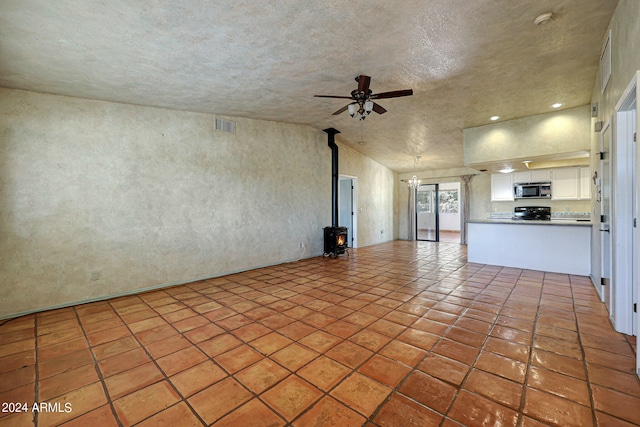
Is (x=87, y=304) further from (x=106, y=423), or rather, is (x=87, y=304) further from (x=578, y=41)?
(x=578, y=41)

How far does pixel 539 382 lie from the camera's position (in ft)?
5.84

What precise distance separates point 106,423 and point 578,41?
5.31 metres

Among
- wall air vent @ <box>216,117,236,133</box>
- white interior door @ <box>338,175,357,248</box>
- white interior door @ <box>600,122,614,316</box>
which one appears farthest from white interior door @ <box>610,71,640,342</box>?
white interior door @ <box>338,175,357,248</box>

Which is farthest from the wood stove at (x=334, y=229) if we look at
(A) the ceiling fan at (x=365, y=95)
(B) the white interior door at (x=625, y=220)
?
(B) the white interior door at (x=625, y=220)

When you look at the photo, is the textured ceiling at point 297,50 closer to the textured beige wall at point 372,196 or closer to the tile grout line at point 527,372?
the tile grout line at point 527,372

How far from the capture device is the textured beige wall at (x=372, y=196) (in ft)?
25.2

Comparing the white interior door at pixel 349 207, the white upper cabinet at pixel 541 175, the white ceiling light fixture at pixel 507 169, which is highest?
the white ceiling light fixture at pixel 507 169

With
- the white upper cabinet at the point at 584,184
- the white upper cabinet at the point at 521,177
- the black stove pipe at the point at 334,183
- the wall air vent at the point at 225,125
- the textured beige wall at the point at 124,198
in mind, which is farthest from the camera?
the white upper cabinet at the point at 521,177

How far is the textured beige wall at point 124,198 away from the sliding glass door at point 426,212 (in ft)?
20.5

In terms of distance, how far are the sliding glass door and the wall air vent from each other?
7417 mm

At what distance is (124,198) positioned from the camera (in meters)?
3.73

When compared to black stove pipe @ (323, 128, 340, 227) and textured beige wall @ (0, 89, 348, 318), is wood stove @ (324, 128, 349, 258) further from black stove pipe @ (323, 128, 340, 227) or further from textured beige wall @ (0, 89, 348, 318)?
textured beige wall @ (0, 89, 348, 318)

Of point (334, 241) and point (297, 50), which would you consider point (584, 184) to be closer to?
point (334, 241)

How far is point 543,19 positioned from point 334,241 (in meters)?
4.93
